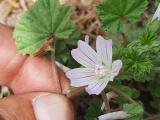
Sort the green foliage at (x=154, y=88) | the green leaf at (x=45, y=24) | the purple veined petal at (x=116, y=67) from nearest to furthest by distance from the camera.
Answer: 1. the purple veined petal at (x=116, y=67)
2. the green leaf at (x=45, y=24)
3. the green foliage at (x=154, y=88)

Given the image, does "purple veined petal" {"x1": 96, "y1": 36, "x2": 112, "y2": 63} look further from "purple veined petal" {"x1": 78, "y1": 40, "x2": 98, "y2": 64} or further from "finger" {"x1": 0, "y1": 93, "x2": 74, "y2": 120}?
"finger" {"x1": 0, "y1": 93, "x2": 74, "y2": 120}

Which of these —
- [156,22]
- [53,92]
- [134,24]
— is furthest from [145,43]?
[134,24]

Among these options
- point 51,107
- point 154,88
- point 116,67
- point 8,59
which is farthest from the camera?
point 154,88

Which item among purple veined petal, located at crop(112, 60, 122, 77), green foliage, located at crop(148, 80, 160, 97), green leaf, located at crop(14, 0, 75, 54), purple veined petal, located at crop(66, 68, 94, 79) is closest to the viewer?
purple veined petal, located at crop(112, 60, 122, 77)

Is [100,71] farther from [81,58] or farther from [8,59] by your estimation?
[8,59]

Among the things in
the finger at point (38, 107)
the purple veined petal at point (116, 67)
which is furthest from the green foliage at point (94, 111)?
the purple veined petal at point (116, 67)

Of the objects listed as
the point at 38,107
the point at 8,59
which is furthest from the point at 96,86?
the point at 8,59

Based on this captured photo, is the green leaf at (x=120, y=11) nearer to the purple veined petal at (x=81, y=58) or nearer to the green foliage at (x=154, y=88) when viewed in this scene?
the purple veined petal at (x=81, y=58)

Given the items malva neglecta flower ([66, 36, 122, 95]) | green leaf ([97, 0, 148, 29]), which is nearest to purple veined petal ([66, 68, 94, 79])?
malva neglecta flower ([66, 36, 122, 95])
